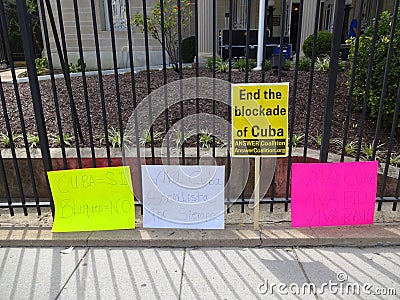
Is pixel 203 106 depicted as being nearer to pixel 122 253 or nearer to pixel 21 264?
pixel 122 253

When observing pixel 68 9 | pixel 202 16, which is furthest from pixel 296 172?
pixel 68 9

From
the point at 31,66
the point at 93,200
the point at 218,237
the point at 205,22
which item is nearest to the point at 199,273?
the point at 218,237

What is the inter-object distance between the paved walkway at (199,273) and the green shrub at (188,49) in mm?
8954

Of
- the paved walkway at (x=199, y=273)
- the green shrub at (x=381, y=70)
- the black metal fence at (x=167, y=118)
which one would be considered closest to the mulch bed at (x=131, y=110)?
the black metal fence at (x=167, y=118)

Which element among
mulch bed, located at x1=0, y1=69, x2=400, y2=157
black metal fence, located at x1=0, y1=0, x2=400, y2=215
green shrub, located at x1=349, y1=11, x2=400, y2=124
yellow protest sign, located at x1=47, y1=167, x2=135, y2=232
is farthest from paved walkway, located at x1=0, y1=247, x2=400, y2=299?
green shrub, located at x1=349, y1=11, x2=400, y2=124

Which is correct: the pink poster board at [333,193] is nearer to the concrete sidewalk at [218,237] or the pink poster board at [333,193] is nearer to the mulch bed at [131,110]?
the concrete sidewalk at [218,237]

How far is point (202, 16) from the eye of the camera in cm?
1024

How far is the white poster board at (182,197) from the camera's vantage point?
2.63m

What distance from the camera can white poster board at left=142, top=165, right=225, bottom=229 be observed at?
263 cm

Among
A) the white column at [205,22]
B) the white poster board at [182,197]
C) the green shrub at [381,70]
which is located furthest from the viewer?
the white column at [205,22]

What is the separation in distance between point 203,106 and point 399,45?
2.18m

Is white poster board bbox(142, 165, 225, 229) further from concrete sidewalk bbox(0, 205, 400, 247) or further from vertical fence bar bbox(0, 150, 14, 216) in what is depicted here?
vertical fence bar bbox(0, 150, 14, 216)

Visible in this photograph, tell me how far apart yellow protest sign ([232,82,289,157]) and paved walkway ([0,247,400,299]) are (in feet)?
2.55

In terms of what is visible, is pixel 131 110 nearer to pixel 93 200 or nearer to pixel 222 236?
pixel 93 200
